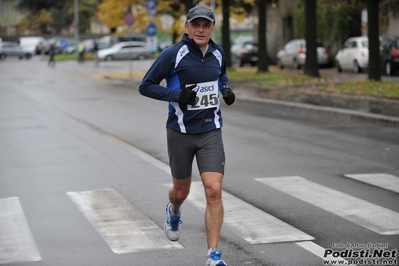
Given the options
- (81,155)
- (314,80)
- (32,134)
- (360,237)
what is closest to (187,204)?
(360,237)

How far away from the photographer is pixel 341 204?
8.95m

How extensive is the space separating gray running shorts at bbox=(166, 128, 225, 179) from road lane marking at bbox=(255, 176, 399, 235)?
1.85m

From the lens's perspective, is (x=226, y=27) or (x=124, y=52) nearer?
(x=226, y=27)

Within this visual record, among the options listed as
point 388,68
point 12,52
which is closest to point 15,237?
point 388,68

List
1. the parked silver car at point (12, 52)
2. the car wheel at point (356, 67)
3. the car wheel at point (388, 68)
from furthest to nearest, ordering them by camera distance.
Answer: the parked silver car at point (12, 52)
the car wheel at point (356, 67)
the car wheel at point (388, 68)

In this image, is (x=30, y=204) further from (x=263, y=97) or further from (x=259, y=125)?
(x=263, y=97)

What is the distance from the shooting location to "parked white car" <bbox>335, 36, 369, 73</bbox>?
3528 cm

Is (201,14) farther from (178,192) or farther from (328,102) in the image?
(328,102)

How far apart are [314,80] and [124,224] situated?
21865 mm

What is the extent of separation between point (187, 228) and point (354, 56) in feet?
95.4

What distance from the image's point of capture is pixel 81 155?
43.1 feet

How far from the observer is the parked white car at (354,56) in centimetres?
3528

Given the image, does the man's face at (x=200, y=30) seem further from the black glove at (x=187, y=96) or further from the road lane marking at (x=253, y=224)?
the road lane marking at (x=253, y=224)

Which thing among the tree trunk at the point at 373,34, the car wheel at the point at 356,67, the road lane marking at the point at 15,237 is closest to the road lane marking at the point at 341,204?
the road lane marking at the point at 15,237
